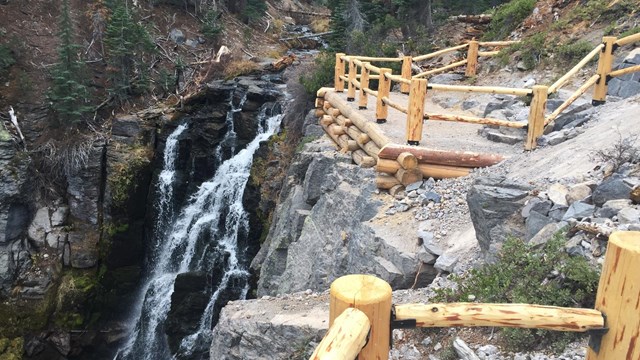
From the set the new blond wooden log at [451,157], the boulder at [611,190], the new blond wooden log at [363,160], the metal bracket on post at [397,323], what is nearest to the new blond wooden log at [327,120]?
the new blond wooden log at [363,160]

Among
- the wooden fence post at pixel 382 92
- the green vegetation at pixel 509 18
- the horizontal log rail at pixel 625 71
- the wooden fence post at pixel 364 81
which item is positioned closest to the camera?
the horizontal log rail at pixel 625 71

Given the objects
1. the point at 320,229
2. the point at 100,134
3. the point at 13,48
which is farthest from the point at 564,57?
the point at 13,48

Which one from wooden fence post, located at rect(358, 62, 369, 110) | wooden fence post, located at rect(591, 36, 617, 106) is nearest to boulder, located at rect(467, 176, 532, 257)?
wooden fence post, located at rect(591, 36, 617, 106)

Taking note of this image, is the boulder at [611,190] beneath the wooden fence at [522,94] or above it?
beneath

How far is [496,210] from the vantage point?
574 cm

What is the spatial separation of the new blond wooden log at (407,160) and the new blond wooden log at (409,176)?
72mm

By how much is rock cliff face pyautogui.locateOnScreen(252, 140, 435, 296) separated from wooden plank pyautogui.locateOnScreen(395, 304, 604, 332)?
13.2 feet

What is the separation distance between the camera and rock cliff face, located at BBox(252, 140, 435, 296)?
7039mm

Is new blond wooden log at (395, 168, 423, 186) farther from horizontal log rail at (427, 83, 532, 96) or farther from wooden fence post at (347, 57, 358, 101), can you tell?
wooden fence post at (347, 57, 358, 101)

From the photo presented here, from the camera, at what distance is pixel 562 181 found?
19.5ft

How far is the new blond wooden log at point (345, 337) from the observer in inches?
79.7

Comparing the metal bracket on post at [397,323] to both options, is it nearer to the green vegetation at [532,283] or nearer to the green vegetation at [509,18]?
the green vegetation at [532,283]

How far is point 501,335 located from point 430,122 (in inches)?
287

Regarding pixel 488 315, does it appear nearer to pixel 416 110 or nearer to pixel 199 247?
pixel 416 110
